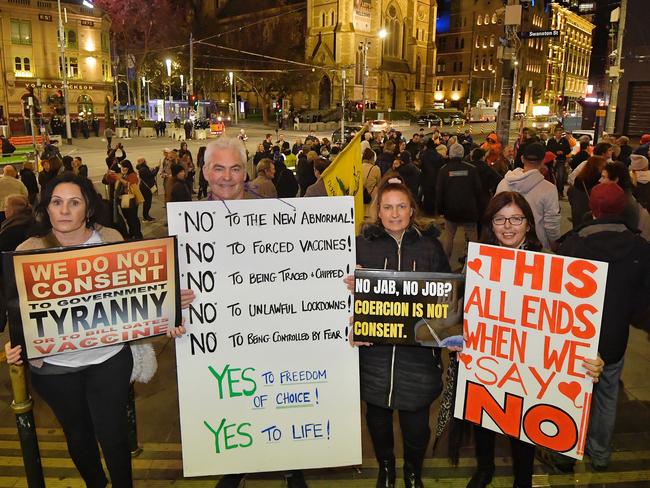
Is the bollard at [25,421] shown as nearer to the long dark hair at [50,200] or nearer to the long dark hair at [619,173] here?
the long dark hair at [50,200]

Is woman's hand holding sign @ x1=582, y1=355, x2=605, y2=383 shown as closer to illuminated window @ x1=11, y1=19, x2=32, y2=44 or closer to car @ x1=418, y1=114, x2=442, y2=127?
illuminated window @ x1=11, y1=19, x2=32, y2=44

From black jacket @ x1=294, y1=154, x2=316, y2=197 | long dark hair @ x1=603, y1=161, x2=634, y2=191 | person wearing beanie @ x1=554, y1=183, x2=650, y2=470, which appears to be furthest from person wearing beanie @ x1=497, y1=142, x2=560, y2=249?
black jacket @ x1=294, y1=154, x2=316, y2=197

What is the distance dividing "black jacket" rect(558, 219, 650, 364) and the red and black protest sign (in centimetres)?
250

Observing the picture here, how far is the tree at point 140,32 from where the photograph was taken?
59938 mm

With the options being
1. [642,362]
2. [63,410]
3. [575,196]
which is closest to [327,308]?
[63,410]

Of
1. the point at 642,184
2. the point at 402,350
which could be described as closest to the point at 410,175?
the point at 642,184

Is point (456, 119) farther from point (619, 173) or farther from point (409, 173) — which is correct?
point (619, 173)

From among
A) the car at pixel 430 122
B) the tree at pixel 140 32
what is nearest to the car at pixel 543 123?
the car at pixel 430 122

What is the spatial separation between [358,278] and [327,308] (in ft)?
1.06

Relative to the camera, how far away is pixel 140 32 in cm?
6506

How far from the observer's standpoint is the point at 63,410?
10.0ft

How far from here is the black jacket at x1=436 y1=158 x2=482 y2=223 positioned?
8094 millimetres

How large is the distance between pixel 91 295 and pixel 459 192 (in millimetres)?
6148

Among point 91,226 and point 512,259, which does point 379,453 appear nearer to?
point 512,259
